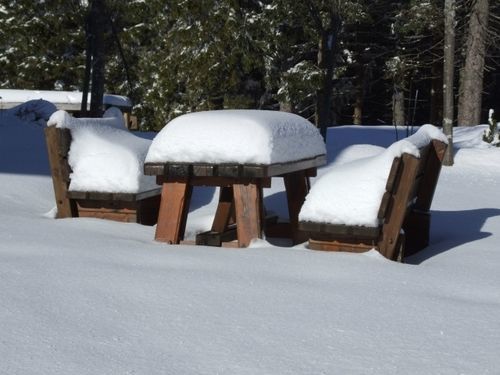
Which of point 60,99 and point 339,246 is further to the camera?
point 60,99

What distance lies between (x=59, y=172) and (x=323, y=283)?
340cm

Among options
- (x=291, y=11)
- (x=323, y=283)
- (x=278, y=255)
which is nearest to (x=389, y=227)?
(x=278, y=255)

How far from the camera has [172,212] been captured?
253 inches

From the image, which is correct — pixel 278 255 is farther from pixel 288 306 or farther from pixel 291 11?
pixel 291 11

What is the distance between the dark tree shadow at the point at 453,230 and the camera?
658 centimetres

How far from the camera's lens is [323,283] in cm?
459

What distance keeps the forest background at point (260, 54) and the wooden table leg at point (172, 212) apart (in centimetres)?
1031

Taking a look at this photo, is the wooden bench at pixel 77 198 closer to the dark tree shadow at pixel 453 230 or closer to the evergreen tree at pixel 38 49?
the dark tree shadow at pixel 453 230

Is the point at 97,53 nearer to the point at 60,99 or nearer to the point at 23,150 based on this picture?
the point at 23,150

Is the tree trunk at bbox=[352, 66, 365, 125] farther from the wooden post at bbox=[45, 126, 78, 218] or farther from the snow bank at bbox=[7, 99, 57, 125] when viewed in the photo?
the wooden post at bbox=[45, 126, 78, 218]

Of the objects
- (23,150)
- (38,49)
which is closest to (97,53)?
(23,150)

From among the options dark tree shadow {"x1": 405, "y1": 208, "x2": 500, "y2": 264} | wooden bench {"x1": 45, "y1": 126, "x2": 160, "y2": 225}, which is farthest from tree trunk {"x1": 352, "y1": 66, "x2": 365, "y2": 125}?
wooden bench {"x1": 45, "y1": 126, "x2": 160, "y2": 225}

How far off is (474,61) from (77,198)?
12297 mm

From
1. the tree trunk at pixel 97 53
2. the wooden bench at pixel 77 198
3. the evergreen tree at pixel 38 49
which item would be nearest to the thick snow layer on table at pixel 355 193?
the wooden bench at pixel 77 198
